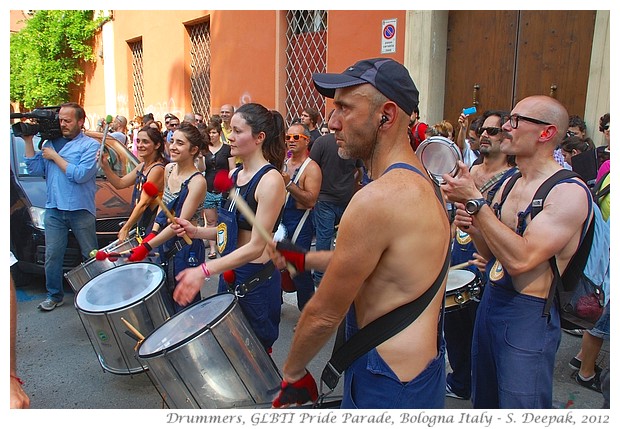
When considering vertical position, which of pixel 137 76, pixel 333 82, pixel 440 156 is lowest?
pixel 440 156

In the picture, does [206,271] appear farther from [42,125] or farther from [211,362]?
[42,125]

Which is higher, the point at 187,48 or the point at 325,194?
the point at 187,48

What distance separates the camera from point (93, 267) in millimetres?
3912

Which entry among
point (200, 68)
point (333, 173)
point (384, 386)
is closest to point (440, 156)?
point (384, 386)

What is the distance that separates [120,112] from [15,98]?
216 inches

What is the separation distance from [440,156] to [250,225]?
3.77ft

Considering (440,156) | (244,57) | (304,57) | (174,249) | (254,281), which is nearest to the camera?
(440,156)

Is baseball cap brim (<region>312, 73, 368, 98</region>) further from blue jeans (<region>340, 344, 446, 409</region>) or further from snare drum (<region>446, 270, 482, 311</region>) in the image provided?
snare drum (<region>446, 270, 482, 311</region>)

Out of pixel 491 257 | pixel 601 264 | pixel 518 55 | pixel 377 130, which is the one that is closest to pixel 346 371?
pixel 377 130

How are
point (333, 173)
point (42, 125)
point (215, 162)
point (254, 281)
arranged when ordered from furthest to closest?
point (215, 162) → point (333, 173) → point (42, 125) → point (254, 281)

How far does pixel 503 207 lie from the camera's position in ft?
8.57

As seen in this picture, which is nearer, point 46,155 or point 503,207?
point 503,207

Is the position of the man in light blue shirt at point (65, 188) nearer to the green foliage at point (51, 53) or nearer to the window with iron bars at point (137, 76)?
the window with iron bars at point (137, 76)
